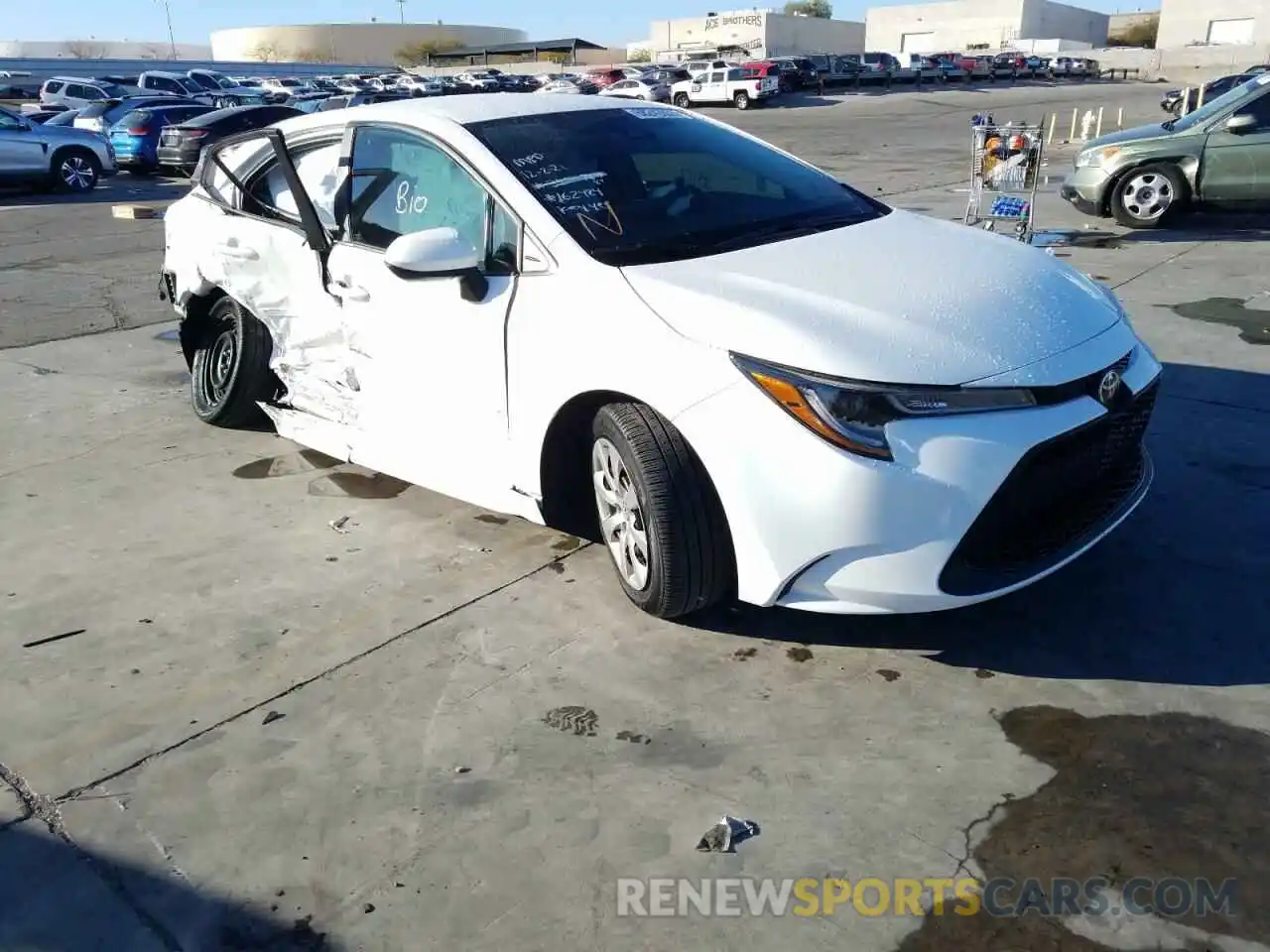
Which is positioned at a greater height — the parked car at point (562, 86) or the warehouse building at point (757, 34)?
the warehouse building at point (757, 34)

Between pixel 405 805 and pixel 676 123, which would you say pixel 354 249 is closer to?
pixel 676 123

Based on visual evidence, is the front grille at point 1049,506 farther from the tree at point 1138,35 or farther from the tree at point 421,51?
the tree at point 1138,35

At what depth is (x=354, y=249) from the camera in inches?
169

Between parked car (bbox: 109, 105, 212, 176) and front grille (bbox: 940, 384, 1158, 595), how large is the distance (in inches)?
863

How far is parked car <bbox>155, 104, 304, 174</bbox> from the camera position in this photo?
20.0m

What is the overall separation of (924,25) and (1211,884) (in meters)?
114

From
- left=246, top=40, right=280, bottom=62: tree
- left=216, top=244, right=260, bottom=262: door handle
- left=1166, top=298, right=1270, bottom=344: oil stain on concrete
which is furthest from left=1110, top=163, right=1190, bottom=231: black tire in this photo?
left=246, top=40, right=280, bottom=62: tree

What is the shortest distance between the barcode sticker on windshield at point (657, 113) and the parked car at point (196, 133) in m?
17.2

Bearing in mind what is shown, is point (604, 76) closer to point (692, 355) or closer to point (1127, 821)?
point (692, 355)

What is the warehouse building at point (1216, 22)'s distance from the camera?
273 feet

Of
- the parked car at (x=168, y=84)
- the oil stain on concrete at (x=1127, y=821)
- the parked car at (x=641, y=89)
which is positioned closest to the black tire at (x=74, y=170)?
the oil stain on concrete at (x=1127, y=821)

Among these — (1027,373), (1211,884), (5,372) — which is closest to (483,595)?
(1027,373)

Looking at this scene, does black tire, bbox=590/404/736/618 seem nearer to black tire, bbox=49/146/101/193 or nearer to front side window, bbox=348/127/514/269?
front side window, bbox=348/127/514/269

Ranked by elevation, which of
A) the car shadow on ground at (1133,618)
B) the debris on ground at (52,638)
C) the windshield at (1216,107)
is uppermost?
the windshield at (1216,107)
